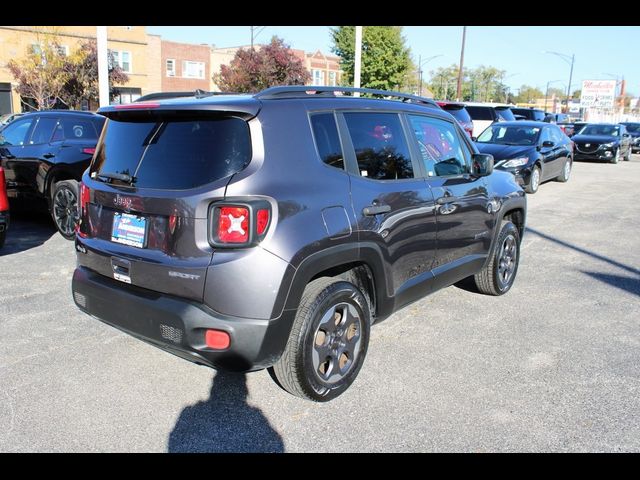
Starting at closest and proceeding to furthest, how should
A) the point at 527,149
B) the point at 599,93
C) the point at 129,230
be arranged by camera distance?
the point at 129,230 < the point at 527,149 < the point at 599,93

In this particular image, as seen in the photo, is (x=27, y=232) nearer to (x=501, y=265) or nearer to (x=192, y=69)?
(x=501, y=265)

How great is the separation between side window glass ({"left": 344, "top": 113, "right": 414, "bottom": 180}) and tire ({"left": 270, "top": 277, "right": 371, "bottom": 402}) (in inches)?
32.8

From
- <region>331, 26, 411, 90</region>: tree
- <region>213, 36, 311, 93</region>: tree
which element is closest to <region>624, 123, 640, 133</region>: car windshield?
<region>331, 26, 411, 90</region>: tree

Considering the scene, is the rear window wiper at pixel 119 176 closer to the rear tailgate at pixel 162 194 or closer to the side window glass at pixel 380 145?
the rear tailgate at pixel 162 194

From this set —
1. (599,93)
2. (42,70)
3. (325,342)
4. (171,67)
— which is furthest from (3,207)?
(599,93)

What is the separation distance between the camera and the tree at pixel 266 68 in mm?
31828

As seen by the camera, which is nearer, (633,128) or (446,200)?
(446,200)

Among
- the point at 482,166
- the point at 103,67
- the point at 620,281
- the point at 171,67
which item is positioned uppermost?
the point at 171,67

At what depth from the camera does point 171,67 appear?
48.5 metres

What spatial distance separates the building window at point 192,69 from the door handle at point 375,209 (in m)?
49.0

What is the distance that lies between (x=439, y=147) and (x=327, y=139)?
1455 millimetres

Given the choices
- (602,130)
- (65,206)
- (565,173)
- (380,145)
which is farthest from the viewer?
(602,130)

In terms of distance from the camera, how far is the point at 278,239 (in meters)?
3.01
